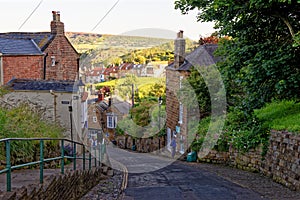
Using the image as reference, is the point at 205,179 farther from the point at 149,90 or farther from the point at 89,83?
the point at 149,90

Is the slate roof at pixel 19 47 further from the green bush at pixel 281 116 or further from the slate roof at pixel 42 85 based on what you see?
the green bush at pixel 281 116

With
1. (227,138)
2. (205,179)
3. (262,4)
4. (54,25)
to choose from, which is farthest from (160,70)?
(262,4)

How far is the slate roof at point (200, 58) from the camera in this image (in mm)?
25656

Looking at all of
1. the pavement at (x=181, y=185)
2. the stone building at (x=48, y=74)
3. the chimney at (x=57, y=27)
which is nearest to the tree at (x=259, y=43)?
the pavement at (x=181, y=185)

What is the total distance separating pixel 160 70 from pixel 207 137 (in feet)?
30.6

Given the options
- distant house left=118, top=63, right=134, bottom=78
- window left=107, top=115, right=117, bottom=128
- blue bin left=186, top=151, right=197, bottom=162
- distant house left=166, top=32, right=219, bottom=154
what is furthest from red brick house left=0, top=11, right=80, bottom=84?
window left=107, top=115, right=117, bottom=128

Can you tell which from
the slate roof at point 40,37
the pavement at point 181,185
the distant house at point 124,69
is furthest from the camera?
the slate roof at point 40,37

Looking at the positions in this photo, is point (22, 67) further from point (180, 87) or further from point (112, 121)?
point (112, 121)

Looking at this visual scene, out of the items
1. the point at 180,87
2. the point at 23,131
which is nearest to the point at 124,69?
the point at 180,87

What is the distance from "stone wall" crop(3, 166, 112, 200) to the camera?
19.7 feet

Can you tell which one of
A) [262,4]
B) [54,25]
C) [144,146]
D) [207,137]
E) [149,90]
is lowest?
[144,146]

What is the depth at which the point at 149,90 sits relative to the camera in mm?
32031

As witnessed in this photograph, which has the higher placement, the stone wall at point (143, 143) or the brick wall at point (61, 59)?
the brick wall at point (61, 59)

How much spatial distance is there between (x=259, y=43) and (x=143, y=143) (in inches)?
946
